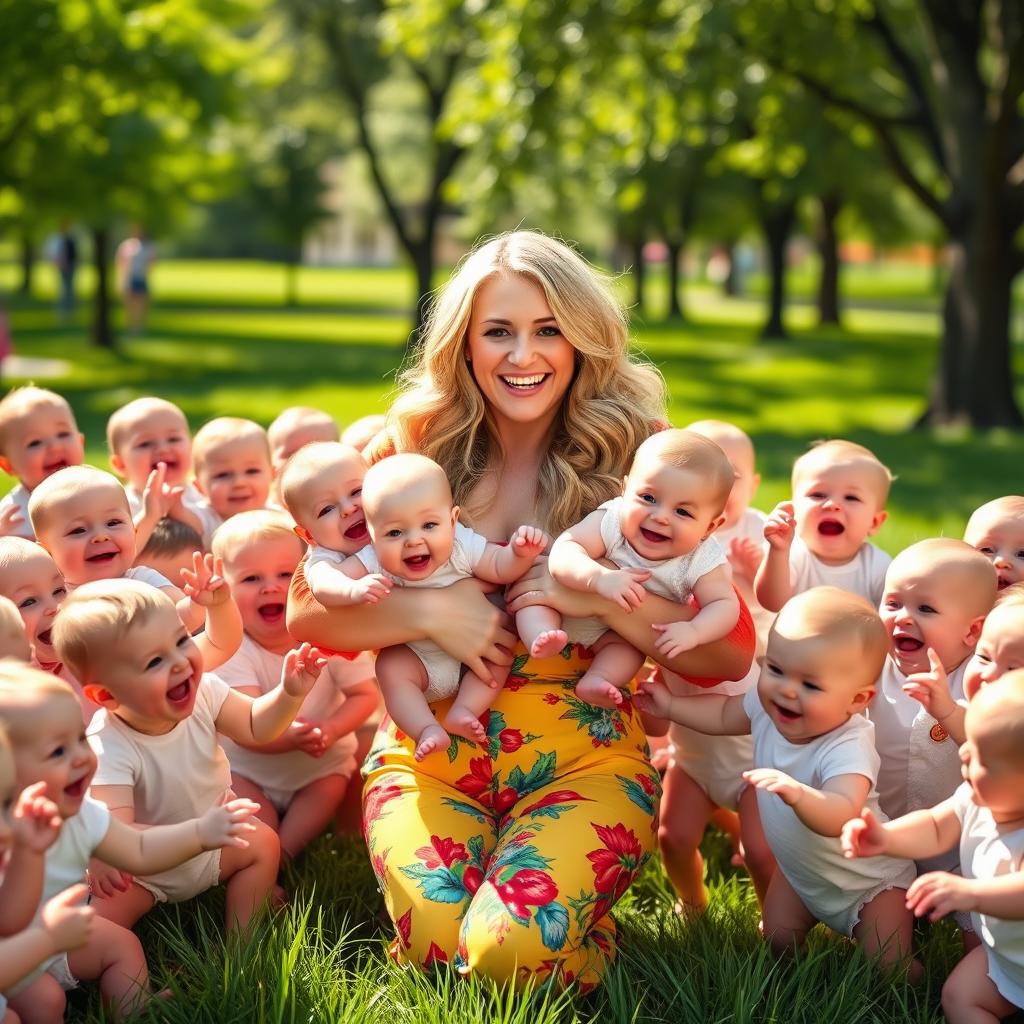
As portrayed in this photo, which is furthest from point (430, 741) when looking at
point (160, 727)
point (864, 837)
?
point (864, 837)

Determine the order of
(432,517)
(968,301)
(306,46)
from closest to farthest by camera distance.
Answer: (432,517), (968,301), (306,46)

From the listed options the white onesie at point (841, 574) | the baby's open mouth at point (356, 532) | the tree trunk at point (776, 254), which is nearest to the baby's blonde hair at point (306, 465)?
the baby's open mouth at point (356, 532)

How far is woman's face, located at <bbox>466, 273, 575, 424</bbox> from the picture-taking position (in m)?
3.97

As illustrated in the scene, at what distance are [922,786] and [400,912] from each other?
4.84 feet

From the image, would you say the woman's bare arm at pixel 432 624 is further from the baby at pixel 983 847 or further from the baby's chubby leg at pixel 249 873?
the baby at pixel 983 847

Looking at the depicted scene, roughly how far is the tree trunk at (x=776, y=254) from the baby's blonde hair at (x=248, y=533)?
929 inches

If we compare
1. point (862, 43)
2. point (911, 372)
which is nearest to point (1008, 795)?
point (862, 43)

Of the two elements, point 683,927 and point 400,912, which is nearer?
point 400,912

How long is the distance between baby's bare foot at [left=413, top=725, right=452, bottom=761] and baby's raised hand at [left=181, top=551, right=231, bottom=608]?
73 centimetres

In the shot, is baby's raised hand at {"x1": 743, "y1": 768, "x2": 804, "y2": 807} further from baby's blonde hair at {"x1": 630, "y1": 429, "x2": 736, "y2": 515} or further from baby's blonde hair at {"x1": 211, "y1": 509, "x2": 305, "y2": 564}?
baby's blonde hair at {"x1": 211, "y1": 509, "x2": 305, "y2": 564}

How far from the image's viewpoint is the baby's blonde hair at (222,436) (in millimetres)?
5277

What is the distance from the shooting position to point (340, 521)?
4.00 metres

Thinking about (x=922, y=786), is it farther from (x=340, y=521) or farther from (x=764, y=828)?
(x=340, y=521)

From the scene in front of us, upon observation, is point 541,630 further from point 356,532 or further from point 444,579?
point 356,532
